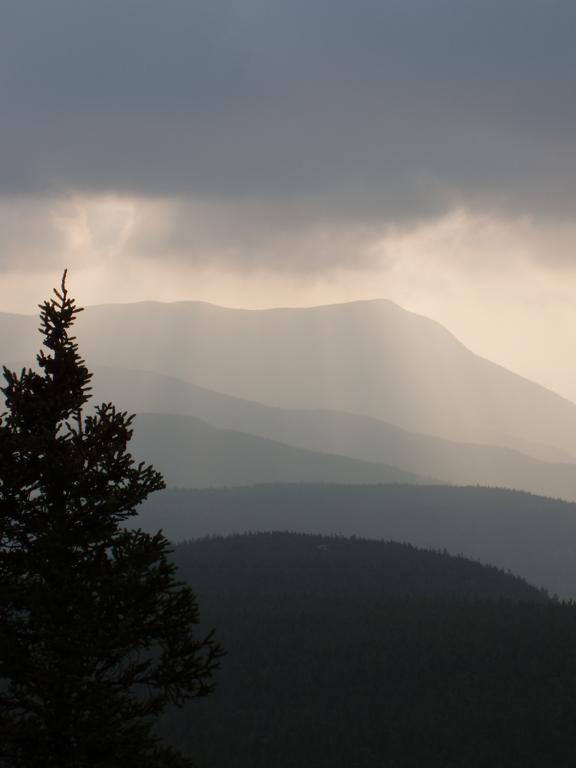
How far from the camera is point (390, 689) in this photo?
137 meters

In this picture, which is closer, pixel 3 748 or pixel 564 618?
pixel 3 748

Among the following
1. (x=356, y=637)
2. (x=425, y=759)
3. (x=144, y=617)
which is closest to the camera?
(x=144, y=617)

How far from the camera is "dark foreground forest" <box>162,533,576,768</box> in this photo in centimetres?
11756

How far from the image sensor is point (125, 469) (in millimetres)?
19188

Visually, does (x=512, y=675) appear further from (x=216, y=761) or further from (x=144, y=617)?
(x=144, y=617)

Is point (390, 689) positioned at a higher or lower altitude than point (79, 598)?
lower

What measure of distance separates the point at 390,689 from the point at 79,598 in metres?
127

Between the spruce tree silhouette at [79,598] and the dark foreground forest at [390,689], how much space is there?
4147 inches

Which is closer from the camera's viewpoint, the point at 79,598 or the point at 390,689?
the point at 79,598

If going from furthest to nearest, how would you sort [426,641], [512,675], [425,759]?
[426,641] < [512,675] < [425,759]

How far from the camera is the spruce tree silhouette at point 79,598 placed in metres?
17.8

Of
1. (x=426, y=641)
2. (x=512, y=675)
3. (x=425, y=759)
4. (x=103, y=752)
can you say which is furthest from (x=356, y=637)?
(x=103, y=752)

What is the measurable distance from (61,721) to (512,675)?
415 feet

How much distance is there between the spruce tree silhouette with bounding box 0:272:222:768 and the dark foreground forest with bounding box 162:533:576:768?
346 feet
